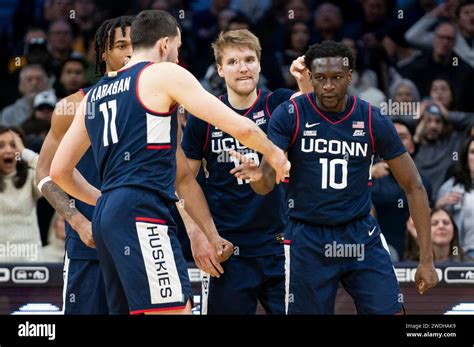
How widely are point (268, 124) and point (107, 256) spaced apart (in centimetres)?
147

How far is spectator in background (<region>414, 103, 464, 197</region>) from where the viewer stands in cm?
965

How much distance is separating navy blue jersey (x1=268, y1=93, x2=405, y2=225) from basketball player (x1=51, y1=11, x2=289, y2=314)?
0.80 m

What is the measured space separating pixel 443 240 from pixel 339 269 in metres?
2.89

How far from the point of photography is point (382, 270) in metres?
6.21

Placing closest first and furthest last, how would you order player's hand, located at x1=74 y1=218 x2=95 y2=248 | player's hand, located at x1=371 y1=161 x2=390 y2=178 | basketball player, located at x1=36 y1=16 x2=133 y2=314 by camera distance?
player's hand, located at x1=74 y1=218 x2=95 y2=248 < basketball player, located at x1=36 y1=16 x2=133 y2=314 < player's hand, located at x1=371 y1=161 x2=390 y2=178

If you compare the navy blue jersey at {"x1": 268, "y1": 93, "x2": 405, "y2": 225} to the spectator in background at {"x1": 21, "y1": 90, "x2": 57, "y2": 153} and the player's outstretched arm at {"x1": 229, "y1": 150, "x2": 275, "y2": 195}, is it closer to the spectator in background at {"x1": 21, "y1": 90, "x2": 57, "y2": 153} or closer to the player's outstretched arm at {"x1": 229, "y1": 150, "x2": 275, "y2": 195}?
the player's outstretched arm at {"x1": 229, "y1": 150, "x2": 275, "y2": 195}

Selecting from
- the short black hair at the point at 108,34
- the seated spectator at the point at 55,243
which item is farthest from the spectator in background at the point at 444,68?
the short black hair at the point at 108,34

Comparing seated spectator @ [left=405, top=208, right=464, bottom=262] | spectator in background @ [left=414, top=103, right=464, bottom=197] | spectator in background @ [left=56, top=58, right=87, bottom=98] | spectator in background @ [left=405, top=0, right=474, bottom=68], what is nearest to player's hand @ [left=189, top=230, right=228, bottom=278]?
seated spectator @ [left=405, top=208, right=464, bottom=262]

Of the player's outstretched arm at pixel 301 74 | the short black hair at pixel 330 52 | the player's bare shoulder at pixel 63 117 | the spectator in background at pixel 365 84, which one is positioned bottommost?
the player's bare shoulder at pixel 63 117

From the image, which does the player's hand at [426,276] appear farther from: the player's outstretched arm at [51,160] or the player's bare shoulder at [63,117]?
the player's bare shoulder at [63,117]

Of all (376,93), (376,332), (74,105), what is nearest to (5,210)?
(74,105)

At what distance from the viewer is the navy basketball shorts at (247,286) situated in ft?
21.9

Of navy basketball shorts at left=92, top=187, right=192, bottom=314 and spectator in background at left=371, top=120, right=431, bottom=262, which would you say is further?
spectator in background at left=371, top=120, right=431, bottom=262

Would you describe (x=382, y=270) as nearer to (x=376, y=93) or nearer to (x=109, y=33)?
(x=109, y=33)
